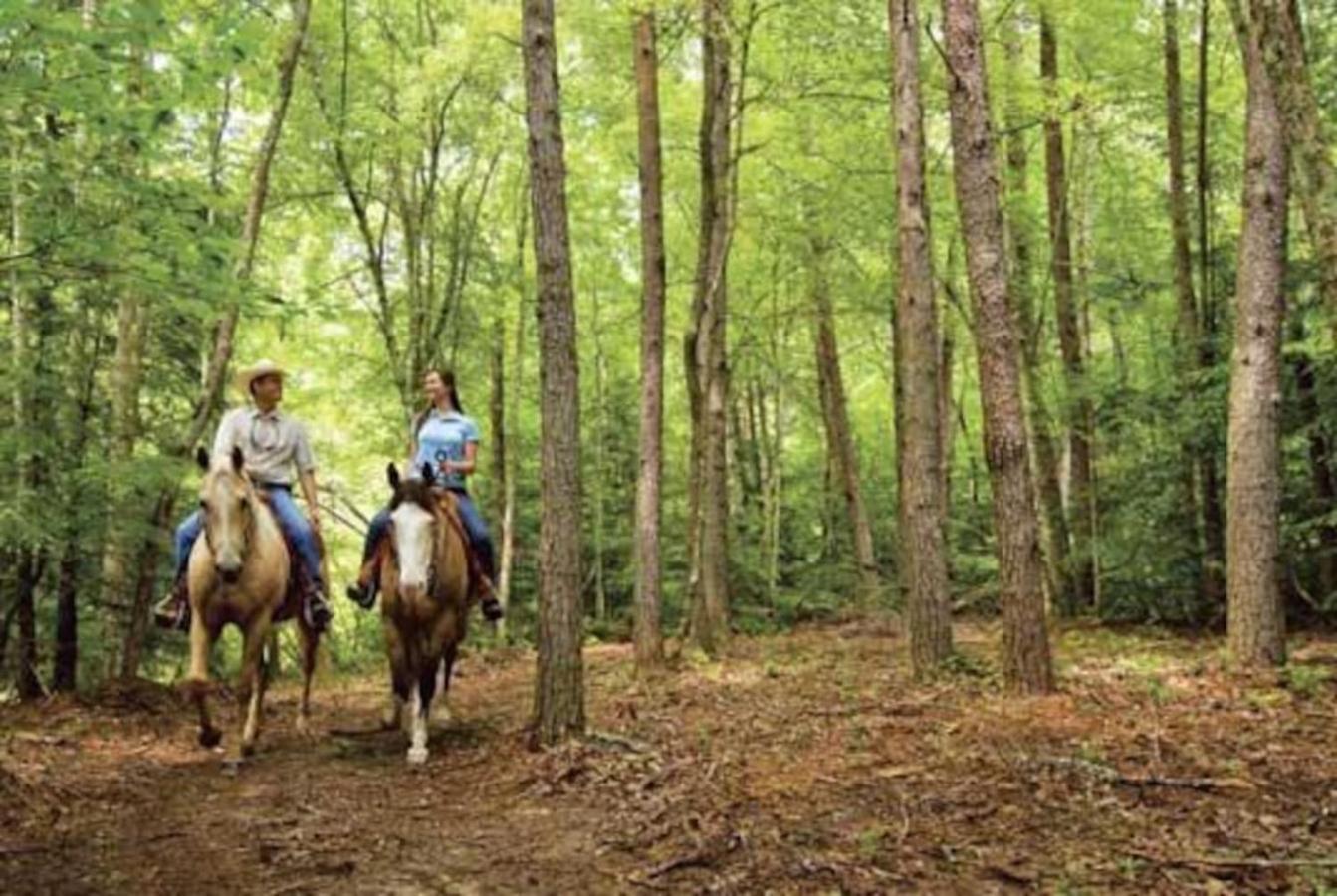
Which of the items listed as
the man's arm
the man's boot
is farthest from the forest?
the man's arm

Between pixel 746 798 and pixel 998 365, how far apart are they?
4358 millimetres

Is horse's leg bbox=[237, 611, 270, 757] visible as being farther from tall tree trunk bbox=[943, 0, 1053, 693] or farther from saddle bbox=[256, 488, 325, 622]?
tall tree trunk bbox=[943, 0, 1053, 693]

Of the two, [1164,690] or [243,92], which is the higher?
[243,92]

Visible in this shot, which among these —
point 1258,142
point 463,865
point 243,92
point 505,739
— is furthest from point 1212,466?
point 243,92

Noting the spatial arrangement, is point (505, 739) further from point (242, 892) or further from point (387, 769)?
point (242, 892)

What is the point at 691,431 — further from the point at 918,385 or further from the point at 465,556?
the point at 465,556

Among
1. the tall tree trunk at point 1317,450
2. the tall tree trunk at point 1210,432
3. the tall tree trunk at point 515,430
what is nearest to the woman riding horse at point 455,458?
the tall tree trunk at point 1317,450

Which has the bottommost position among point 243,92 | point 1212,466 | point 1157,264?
point 1212,466

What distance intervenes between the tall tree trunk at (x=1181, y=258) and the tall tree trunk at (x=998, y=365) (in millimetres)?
7249

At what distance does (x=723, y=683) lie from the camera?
1121cm

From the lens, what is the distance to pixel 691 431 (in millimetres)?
13562

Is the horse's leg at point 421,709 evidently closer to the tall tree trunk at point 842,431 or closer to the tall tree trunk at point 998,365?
the tall tree trunk at point 998,365

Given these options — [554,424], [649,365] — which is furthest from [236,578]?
[649,365]

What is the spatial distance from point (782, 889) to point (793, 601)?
20225 mm
